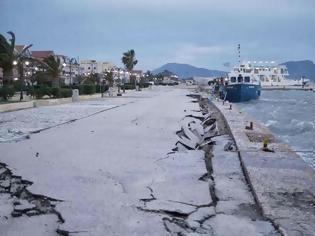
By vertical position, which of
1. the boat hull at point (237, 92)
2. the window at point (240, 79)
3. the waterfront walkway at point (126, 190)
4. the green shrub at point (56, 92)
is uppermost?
the window at point (240, 79)

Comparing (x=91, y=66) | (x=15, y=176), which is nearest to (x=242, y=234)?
(x=15, y=176)

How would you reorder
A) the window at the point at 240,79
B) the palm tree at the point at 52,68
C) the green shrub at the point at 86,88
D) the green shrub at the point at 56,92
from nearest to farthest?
the green shrub at the point at 56,92
the green shrub at the point at 86,88
the palm tree at the point at 52,68
the window at the point at 240,79

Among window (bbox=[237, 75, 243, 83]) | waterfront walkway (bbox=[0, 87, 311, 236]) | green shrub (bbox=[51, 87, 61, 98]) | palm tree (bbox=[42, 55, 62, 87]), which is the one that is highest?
palm tree (bbox=[42, 55, 62, 87])

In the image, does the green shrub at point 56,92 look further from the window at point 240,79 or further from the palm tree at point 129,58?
the palm tree at point 129,58

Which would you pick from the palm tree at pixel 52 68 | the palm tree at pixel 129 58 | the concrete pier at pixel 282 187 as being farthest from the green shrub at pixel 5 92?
the palm tree at pixel 129 58

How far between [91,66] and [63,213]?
154 m

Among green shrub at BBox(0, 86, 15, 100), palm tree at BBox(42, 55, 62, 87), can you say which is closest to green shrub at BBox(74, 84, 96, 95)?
palm tree at BBox(42, 55, 62, 87)

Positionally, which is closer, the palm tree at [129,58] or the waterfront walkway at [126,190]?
the waterfront walkway at [126,190]

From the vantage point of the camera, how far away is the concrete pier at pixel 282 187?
5.99 metres

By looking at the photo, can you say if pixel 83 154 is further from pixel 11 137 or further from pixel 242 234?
pixel 242 234

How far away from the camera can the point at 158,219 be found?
20.4ft

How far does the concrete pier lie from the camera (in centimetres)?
599

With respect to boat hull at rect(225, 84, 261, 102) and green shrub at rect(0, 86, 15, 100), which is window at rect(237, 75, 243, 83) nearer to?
boat hull at rect(225, 84, 261, 102)

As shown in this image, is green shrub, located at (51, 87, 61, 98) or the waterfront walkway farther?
green shrub, located at (51, 87, 61, 98)
